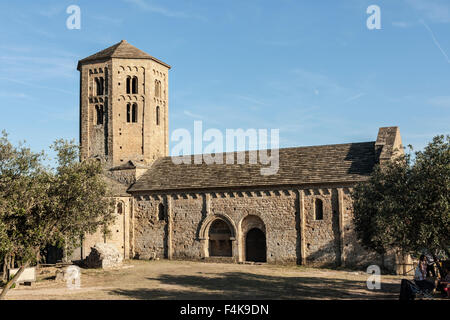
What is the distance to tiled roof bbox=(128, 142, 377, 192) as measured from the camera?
32281 millimetres

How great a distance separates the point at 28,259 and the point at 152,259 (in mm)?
17840

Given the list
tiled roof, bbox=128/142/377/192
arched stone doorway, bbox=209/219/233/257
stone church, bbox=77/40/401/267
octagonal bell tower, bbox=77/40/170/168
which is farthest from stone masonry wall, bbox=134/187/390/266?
octagonal bell tower, bbox=77/40/170/168

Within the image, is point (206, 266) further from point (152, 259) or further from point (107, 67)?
point (107, 67)

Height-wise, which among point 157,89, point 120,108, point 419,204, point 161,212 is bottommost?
point 161,212

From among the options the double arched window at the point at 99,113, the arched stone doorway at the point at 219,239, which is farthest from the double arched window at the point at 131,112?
the arched stone doorway at the point at 219,239

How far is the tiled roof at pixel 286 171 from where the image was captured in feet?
106

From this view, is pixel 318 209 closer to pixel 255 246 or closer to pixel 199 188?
pixel 255 246

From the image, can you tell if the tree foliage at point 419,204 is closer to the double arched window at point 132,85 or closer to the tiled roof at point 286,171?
the tiled roof at point 286,171

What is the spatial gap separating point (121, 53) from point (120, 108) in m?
5.10

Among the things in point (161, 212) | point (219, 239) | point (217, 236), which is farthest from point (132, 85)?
point (219, 239)

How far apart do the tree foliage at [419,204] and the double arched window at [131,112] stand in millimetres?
26576

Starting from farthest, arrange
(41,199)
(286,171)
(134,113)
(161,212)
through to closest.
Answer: (134,113) → (161,212) → (286,171) → (41,199)

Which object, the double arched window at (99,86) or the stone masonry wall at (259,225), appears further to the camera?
the double arched window at (99,86)

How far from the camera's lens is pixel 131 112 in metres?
41.3
